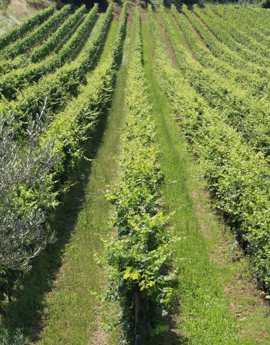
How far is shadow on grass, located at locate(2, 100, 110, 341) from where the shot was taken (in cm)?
1007

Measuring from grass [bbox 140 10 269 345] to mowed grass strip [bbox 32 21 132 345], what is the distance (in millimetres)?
1930

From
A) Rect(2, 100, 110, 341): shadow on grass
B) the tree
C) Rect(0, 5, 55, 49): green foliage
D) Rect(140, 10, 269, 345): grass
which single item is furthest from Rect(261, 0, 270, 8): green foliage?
the tree

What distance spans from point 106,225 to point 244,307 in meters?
5.83

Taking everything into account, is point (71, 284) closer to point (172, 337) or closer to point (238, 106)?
point (172, 337)

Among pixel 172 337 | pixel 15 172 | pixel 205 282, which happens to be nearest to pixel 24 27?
pixel 205 282

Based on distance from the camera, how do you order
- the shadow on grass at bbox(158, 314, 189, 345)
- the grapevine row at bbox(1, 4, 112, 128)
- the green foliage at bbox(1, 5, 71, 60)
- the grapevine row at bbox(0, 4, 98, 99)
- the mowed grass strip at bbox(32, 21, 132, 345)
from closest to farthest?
the shadow on grass at bbox(158, 314, 189, 345)
the mowed grass strip at bbox(32, 21, 132, 345)
the grapevine row at bbox(1, 4, 112, 128)
the grapevine row at bbox(0, 4, 98, 99)
the green foliage at bbox(1, 5, 71, 60)

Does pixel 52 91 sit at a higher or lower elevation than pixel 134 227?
lower

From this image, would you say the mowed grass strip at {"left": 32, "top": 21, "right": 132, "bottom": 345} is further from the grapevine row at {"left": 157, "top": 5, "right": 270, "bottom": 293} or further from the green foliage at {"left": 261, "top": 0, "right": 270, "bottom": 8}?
the green foliage at {"left": 261, "top": 0, "right": 270, "bottom": 8}

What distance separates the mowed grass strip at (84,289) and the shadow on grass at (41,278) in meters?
0.17

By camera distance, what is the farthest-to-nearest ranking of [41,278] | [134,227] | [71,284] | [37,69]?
[37,69], [41,278], [71,284], [134,227]

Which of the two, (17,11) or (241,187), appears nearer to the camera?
(241,187)

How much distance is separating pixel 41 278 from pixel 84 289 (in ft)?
4.27

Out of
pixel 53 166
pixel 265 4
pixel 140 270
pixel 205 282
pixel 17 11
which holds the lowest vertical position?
pixel 205 282

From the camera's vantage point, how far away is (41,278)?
38.6 ft
